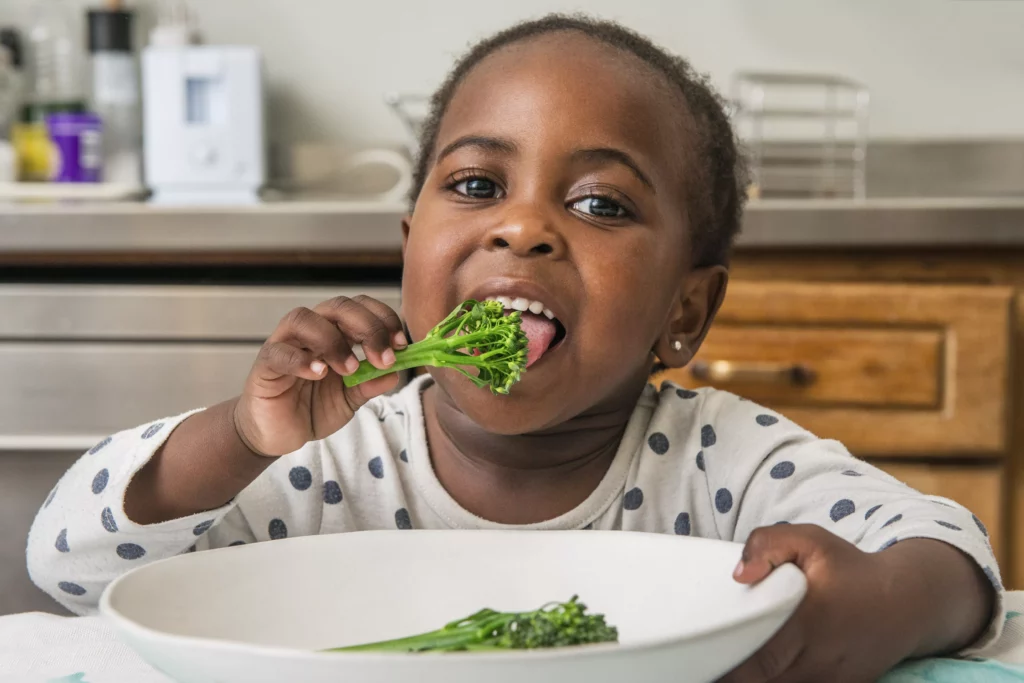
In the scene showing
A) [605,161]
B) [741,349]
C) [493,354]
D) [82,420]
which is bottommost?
[82,420]

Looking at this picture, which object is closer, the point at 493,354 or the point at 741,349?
the point at 493,354

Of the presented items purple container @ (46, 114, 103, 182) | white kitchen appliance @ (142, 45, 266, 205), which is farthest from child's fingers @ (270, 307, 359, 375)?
purple container @ (46, 114, 103, 182)

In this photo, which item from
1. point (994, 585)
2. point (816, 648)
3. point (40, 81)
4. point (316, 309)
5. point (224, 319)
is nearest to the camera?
point (816, 648)

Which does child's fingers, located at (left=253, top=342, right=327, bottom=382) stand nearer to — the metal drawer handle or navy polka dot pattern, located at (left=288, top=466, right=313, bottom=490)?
navy polka dot pattern, located at (left=288, top=466, right=313, bottom=490)

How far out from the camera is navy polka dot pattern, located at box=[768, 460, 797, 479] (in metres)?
0.99

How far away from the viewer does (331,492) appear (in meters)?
1.08

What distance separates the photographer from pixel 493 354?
2.72 ft

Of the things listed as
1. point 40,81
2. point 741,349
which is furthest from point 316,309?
point 40,81

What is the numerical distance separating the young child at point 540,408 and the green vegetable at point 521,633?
0.29 m

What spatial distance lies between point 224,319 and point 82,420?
0.88ft

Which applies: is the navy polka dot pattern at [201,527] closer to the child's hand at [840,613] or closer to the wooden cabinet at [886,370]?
the child's hand at [840,613]

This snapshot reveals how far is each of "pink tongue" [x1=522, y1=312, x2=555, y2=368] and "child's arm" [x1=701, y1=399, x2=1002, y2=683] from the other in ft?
0.72

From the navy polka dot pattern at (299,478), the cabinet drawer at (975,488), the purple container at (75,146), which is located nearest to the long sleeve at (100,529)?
the navy polka dot pattern at (299,478)

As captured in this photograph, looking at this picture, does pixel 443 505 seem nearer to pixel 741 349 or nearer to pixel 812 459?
pixel 812 459
